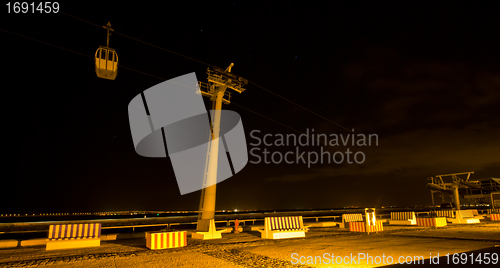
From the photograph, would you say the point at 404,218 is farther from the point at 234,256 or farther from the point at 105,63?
the point at 105,63

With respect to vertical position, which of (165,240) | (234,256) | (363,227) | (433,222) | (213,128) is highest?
(213,128)

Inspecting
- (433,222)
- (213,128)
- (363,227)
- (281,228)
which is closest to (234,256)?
(281,228)

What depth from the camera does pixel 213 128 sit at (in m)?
18.3

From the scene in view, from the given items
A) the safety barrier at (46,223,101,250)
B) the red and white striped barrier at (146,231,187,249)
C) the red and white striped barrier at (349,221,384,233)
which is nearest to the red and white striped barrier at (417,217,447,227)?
the red and white striped barrier at (349,221,384,233)

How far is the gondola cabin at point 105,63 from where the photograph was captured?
9796 millimetres

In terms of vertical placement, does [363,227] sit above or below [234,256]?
below

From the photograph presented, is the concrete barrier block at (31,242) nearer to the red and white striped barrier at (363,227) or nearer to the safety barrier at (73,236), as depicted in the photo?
the safety barrier at (73,236)

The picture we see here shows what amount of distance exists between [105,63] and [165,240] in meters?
7.27

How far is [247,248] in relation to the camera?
12.0 meters

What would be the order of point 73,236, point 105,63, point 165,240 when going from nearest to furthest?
1. point 105,63
2. point 165,240
3. point 73,236

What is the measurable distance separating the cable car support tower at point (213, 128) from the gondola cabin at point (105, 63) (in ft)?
27.7

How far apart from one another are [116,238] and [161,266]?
9.56m

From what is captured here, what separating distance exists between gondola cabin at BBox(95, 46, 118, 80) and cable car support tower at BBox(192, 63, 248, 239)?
845 cm

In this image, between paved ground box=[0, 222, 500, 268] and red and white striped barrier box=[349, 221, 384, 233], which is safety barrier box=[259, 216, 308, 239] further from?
red and white striped barrier box=[349, 221, 384, 233]
